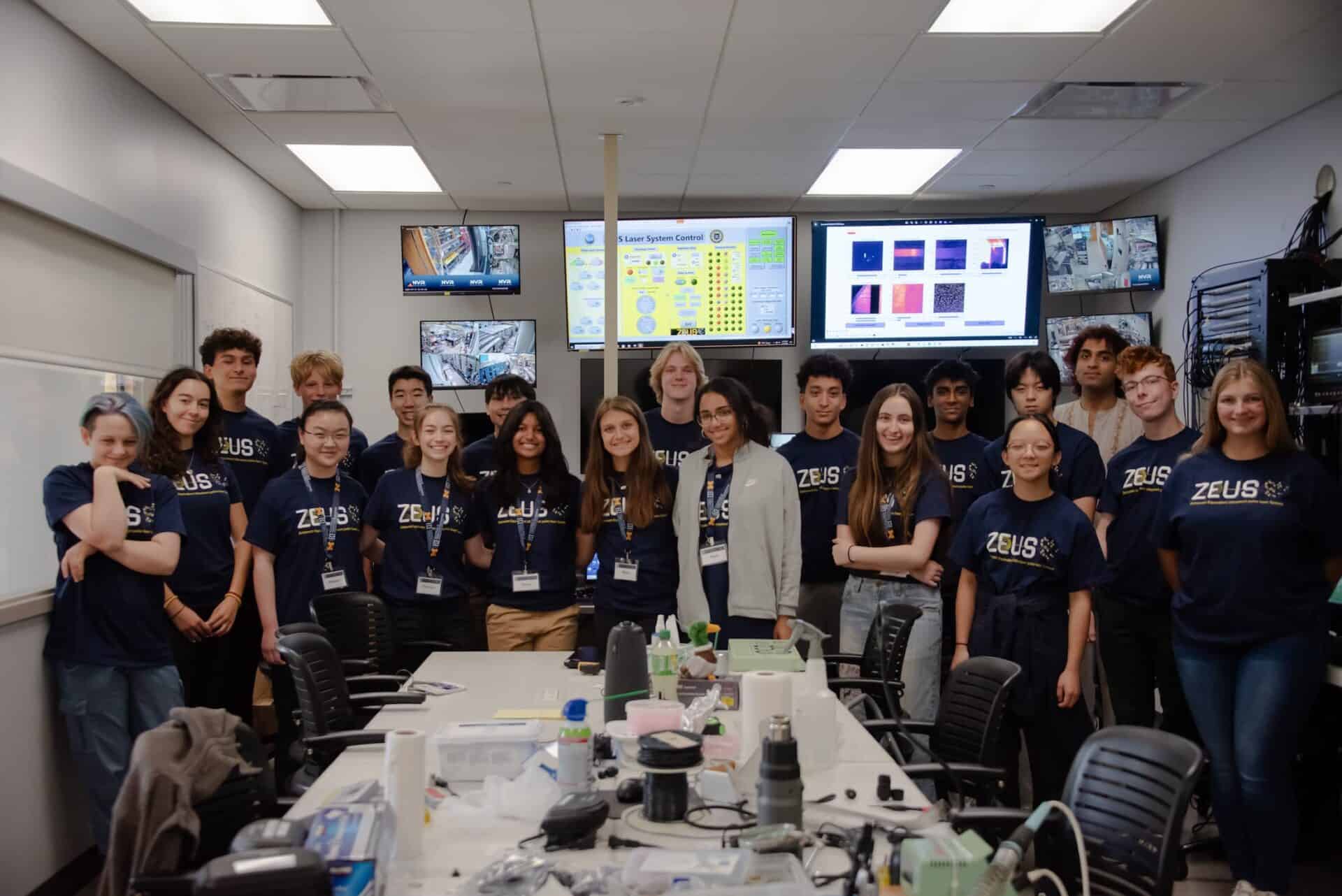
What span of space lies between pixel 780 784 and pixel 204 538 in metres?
2.71

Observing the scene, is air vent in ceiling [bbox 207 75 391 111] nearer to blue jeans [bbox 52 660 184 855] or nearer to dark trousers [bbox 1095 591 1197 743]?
blue jeans [bbox 52 660 184 855]

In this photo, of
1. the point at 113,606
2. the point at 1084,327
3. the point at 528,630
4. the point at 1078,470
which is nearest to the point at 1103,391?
the point at 1078,470

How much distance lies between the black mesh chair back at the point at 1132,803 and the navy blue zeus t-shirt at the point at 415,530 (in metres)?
2.41

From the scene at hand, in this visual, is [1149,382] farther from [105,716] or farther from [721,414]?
[105,716]

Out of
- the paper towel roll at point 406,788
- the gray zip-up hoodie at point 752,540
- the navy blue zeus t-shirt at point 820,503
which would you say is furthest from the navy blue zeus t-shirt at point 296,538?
the paper towel roll at point 406,788

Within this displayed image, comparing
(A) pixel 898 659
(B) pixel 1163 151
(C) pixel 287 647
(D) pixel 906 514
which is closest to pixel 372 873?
(C) pixel 287 647

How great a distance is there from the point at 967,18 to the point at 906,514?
1.84 meters

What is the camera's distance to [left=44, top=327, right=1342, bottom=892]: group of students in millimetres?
3174

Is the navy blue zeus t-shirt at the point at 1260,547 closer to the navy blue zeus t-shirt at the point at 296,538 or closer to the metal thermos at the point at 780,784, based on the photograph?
the metal thermos at the point at 780,784

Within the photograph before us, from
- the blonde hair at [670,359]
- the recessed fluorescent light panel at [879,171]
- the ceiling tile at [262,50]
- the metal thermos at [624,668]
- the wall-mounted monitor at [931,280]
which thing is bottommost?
the metal thermos at [624,668]

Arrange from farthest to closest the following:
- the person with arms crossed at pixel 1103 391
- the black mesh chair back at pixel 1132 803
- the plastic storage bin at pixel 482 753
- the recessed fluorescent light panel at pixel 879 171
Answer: the recessed fluorescent light panel at pixel 879 171
the person with arms crossed at pixel 1103 391
the plastic storage bin at pixel 482 753
the black mesh chair back at pixel 1132 803

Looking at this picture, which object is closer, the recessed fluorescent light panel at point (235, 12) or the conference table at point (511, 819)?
the conference table at point (511, 819)

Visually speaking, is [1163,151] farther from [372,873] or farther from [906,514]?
[372,873]

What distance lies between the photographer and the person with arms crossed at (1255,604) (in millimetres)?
3111
